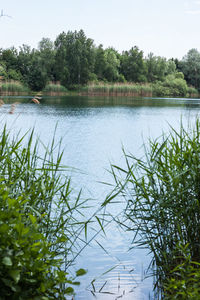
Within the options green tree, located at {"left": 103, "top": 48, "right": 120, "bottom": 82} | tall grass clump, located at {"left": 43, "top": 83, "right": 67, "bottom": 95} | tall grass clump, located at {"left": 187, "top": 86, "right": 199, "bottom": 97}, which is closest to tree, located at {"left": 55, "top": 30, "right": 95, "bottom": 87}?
green tree, located at {"left": 103, "top": 48, "right": 120, "bottom": 82}

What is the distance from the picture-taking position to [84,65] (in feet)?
192

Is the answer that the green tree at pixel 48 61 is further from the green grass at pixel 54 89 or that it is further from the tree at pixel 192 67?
the tree at pixel 192 67

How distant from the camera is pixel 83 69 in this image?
58125mm

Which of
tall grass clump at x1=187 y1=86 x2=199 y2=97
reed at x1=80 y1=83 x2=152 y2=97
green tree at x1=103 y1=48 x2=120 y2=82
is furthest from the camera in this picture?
green tree at x1=103 y1=48 x2=120 y2=82

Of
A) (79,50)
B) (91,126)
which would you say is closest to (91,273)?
(91,126)

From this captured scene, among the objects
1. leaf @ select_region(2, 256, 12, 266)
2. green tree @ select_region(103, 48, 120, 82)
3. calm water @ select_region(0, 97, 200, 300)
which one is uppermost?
green tree @ select_region(103, 48, 120, 82)

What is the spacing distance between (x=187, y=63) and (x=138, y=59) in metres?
9.86

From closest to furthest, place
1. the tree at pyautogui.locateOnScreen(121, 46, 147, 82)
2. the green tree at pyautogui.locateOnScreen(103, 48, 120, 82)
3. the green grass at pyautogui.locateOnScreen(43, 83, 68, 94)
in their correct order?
1. the green grass at pyautogui.locateOnScreen(43, 83, 68, 94)
2. the green tree at pyautogui.locateOnScreen(103, 48, 120, 82)
3. the tree at pyautogui.locateOnScreen(121, 46, 147, 82)

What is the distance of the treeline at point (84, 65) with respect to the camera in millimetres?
53375

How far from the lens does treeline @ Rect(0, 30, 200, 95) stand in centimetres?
5338

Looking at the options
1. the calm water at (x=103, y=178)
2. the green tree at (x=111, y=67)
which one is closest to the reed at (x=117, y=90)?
the green tree at (x=111, y=67)

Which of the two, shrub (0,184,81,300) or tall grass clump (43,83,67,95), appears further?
tall grass clump (43,83,67,95)

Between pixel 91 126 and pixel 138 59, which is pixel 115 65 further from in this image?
pixel 91 126

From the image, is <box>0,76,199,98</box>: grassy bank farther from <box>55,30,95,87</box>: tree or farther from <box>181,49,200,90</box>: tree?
<box>181,49,200,90</box>: tree
